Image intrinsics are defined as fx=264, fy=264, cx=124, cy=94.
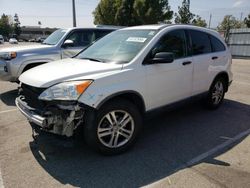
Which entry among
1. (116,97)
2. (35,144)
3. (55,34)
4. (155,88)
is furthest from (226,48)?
(55,34)

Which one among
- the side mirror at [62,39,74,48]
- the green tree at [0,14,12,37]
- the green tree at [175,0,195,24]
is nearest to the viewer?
the side mirror at [62,39,74,48]

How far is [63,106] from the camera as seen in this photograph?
332cm

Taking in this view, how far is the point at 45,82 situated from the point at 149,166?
5.83ft

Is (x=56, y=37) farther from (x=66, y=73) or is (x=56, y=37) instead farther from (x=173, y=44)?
(x=66, y=73)

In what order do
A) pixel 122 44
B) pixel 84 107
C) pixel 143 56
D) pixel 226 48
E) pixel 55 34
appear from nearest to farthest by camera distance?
pixel 84 107 < pixel 143 56 < pixel 122 44 < pixel 226 48 < pixel 55 34

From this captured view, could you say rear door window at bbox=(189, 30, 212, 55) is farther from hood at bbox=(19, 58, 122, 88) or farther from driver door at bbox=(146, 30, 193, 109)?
hood at bbox=(19, 58, 122, 88)

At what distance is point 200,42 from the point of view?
5289 millimetres

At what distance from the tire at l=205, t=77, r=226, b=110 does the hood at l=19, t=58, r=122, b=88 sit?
110 inches

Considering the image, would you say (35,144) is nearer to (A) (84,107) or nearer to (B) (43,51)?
(A) (84,107)

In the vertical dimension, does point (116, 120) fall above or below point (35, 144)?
above

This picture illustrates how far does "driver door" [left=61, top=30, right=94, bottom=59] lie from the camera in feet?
25.0

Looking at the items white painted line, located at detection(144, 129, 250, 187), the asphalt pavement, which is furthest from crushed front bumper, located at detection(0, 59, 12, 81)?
white painted line, located at detection(144, 129, 250, 187)

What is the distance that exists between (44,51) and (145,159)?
4.78 m

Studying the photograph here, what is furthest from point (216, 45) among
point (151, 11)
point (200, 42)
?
point (151, 11)
